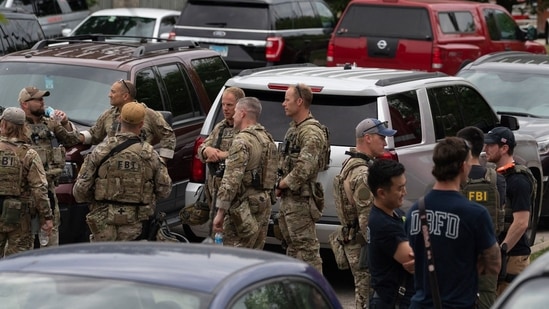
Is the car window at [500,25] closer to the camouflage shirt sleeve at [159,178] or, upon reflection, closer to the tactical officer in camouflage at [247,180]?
the tactical officer in camouflage at [247,180]

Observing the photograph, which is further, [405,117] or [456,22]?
[456,22]

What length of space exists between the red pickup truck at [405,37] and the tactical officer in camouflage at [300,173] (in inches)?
374

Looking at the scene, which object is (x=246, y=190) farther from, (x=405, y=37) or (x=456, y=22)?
(x=456, y=22)

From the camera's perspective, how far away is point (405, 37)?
18.7 m

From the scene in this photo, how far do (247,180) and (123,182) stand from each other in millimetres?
892

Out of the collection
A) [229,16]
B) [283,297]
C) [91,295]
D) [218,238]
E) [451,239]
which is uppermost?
[91,295]

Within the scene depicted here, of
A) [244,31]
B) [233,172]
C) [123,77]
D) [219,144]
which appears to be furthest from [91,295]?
[244,31]

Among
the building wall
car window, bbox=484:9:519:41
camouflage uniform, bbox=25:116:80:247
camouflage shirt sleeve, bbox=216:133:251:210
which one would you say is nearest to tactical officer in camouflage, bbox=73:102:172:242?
camouflage shirt sleeve, bbox=216:133:251:210

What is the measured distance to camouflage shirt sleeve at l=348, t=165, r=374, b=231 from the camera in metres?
7.81

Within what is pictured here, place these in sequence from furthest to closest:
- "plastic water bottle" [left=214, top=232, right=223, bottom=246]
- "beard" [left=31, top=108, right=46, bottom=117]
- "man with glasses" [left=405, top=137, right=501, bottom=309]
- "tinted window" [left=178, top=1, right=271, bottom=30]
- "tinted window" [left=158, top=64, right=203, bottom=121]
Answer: "tinted window" [left=178, top=1, right=271, bottom=30]
"tinted window" [left=158, top=64, right=203, bottom=121]
"beard" [left=31, top=108, right=46, bottom=117]
"plastic water bottle" [left=214, top=232, right=223, bottom=246]
"man with glasses" [left=405, top=137, right=501, bottom=309]

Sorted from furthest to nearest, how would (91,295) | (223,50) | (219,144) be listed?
1. (223,50)
2. (219,144)
3. (91,295)

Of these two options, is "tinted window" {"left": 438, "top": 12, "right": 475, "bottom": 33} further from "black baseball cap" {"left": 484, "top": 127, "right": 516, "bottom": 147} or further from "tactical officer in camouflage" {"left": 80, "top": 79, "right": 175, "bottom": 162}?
"black baseball cap" {"left": 484, "top": 127, "right": 516, "bottom": 147}

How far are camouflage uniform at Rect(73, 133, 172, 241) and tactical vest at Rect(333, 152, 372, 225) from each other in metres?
1.60

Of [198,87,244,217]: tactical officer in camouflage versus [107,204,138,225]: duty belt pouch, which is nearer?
[107,204,138,225]: duty belt pouch
